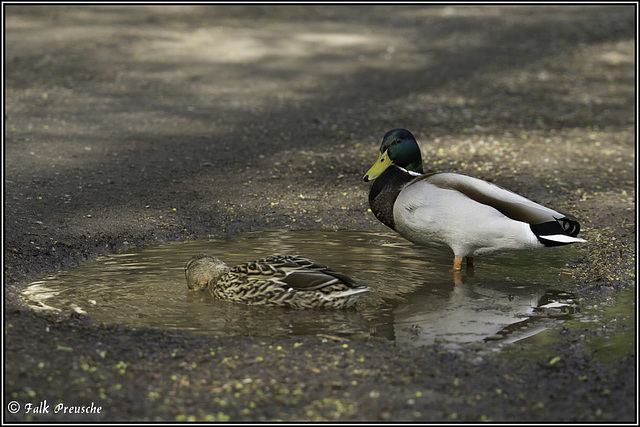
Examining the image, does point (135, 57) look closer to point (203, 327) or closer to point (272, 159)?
point (272, 159)

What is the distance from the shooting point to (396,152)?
7.80 metres

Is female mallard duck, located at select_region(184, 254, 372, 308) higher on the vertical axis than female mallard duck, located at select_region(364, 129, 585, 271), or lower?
lower

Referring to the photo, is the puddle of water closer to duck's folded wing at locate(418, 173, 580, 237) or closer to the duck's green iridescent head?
duck's folded wing at locate(418, 173, 580, 237)

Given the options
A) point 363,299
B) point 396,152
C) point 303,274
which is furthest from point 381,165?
point 303,274

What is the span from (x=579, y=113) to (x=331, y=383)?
394 inches

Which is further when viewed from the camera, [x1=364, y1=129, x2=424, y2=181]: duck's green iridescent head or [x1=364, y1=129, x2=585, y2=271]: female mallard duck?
[x1=364, y1=129, x2=424, y2=181]: duck's green iridescent head

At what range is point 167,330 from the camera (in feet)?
19.5

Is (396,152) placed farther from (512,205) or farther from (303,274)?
(303,274)

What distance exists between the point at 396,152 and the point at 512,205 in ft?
3.60

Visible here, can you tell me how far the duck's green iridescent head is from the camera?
25.6 feet

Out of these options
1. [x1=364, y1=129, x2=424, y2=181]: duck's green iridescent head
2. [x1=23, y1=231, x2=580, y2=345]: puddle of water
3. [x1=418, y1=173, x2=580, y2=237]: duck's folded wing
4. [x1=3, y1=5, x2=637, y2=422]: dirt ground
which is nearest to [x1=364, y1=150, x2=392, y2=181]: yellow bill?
[x1=364, y1=129, x2=424, y2=181]: duck's green iridescent head

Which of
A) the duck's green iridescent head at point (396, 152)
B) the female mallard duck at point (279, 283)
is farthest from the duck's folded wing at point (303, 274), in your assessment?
the duck's green iridescent head at point (396, 152)

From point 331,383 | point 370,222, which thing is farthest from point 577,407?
point 370,222

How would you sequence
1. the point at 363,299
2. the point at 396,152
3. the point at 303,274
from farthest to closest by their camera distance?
the point at 396,152, the point at 363,299, the point at 303,274
